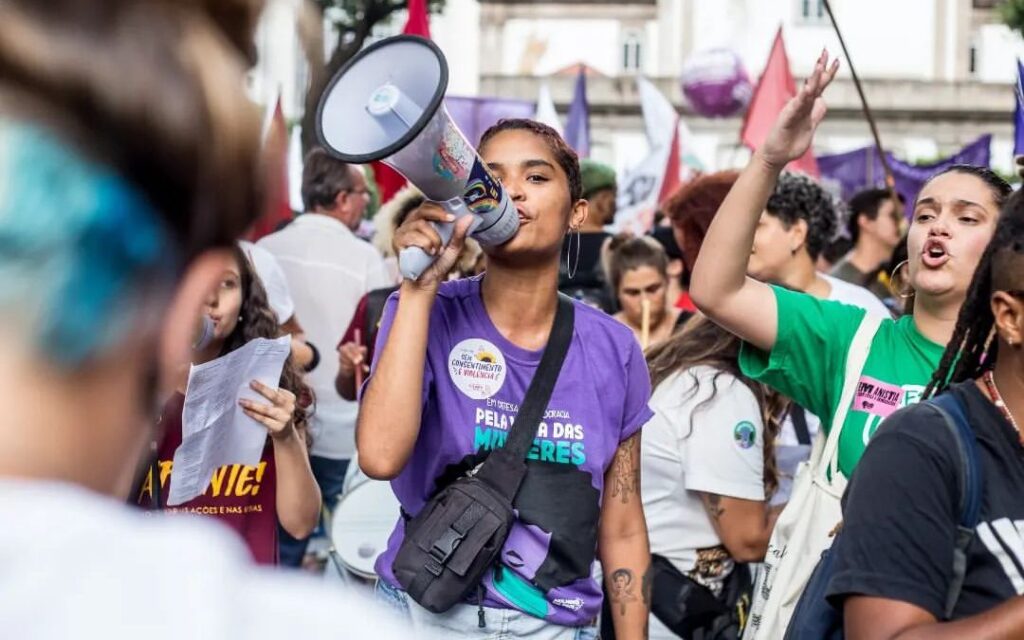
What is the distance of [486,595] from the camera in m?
2.85

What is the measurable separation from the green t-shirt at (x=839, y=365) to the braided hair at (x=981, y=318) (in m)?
0.53

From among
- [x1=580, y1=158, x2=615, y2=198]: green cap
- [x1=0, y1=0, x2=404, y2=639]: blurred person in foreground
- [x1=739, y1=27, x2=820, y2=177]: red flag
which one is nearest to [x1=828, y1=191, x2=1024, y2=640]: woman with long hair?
[x1=0, y1=0, x2=404, y2=639]: blurred person in foreground

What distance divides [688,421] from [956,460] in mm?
1743

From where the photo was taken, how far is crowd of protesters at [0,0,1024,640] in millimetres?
774

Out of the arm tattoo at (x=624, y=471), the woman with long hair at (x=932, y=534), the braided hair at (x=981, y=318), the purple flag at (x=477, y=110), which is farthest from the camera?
the purple flag at (x=477, y=110)

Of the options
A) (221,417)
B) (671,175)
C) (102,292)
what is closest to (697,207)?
(221,417)

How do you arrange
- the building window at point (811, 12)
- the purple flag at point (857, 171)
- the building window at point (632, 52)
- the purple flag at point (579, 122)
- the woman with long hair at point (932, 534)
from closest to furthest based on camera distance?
the woman with long hair at point (932, 534) < the purple flag at point (579, 122) < the purple flag at point (857, 171) < the building window at point (811, 12) < the building window at point (632, 52)

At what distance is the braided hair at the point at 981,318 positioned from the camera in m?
2.18

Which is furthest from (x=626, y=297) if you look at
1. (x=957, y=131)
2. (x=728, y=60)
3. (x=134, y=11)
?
(x=957, y=131)

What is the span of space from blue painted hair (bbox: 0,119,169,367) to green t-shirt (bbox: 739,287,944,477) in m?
2.28

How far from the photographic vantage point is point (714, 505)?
146 inches

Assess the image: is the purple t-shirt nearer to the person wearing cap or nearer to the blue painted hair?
the blue painted hair

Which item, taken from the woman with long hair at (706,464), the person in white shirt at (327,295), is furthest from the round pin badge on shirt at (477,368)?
the person in white shirt at (327,295)

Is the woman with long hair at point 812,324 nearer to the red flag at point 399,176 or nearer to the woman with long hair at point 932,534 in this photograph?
the woman with long hair at point 932,534
